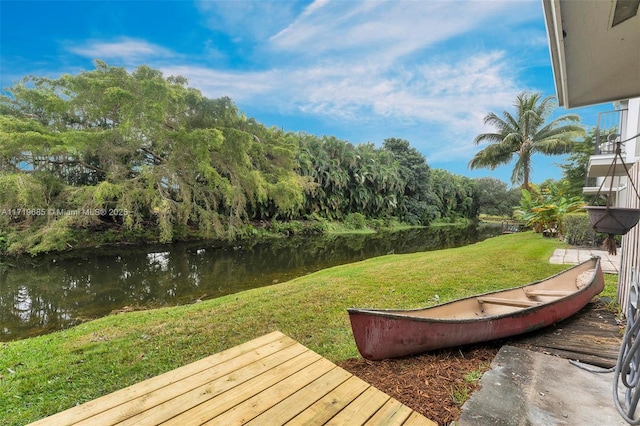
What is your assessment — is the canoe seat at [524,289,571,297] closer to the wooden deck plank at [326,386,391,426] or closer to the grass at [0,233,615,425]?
the grass at [0,233,615,425]

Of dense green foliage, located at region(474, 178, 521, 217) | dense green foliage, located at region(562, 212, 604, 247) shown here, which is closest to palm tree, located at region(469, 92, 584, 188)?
dense green foliage, located at region(562, 212, 604, 247)

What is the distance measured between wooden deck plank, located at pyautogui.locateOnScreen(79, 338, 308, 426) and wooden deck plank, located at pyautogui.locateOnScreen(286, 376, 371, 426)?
49cm

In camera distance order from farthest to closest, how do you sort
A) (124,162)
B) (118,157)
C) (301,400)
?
(124,162), (118,157), (301,400)

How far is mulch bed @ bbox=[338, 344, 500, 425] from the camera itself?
2.30 metres

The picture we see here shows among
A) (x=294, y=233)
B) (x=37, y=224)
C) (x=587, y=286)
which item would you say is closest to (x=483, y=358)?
(x=587, y=286)

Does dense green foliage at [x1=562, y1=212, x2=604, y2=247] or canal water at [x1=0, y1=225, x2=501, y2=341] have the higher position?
dense green foliage at [x1=562, y1=212, x2=604, y2=247]

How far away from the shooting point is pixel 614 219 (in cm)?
252

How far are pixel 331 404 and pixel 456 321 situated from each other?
→ 1764mm

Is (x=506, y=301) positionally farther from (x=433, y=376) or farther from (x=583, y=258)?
(x=583, y=258)

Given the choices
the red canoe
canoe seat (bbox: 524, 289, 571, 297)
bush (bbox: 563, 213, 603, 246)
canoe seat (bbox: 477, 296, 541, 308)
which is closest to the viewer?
the red canoe

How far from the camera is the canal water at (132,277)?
629 centimetres

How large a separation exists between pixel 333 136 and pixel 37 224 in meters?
21.4

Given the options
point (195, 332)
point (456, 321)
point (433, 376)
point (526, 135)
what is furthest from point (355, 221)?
point (433, 376)

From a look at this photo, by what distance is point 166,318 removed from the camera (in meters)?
5.01
